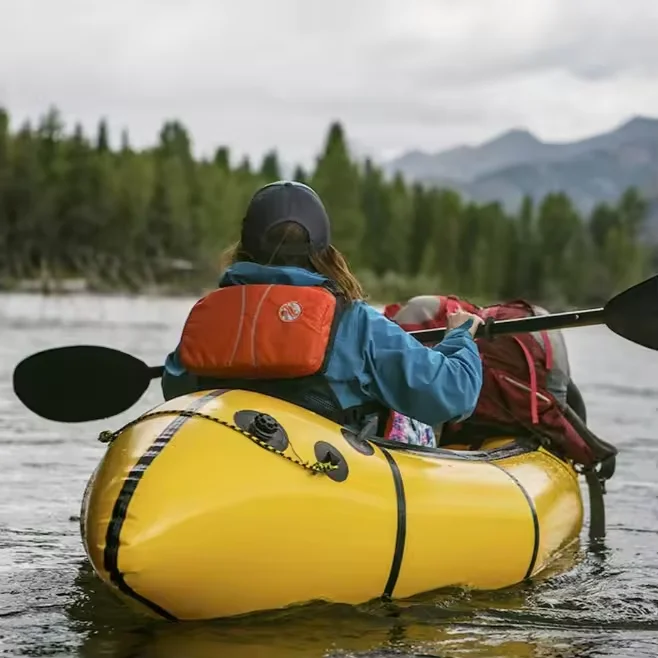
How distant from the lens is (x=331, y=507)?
4.23m

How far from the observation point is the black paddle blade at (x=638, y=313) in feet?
19.0

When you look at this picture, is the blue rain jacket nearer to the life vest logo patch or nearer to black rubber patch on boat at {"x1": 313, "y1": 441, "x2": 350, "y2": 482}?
the life vest logo patch

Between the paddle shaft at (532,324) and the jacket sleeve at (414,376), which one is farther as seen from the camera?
the paddle shaft at (532,324)

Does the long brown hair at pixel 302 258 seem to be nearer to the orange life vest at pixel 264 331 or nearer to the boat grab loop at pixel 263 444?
the orange life vest at pixel 264 331

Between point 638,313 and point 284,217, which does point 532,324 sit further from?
point 284,217

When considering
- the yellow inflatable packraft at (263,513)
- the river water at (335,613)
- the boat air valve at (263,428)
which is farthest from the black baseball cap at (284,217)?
the river water at (335,613)

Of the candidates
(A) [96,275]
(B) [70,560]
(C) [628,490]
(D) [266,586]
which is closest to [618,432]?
(C) [628,490]

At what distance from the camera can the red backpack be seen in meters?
6.23

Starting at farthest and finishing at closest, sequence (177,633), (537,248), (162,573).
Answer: (537,248)
(177,633)
(162,573)

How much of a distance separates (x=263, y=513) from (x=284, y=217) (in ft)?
3.83

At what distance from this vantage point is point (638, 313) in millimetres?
5836

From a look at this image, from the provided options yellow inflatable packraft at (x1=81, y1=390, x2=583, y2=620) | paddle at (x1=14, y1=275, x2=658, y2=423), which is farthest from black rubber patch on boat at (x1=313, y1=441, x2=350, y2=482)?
paddle at (x1=14, y1=275, x2=658, y2=423)

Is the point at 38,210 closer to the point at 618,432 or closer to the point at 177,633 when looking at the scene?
the point at 618,432

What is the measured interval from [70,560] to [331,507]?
67.1 inches
